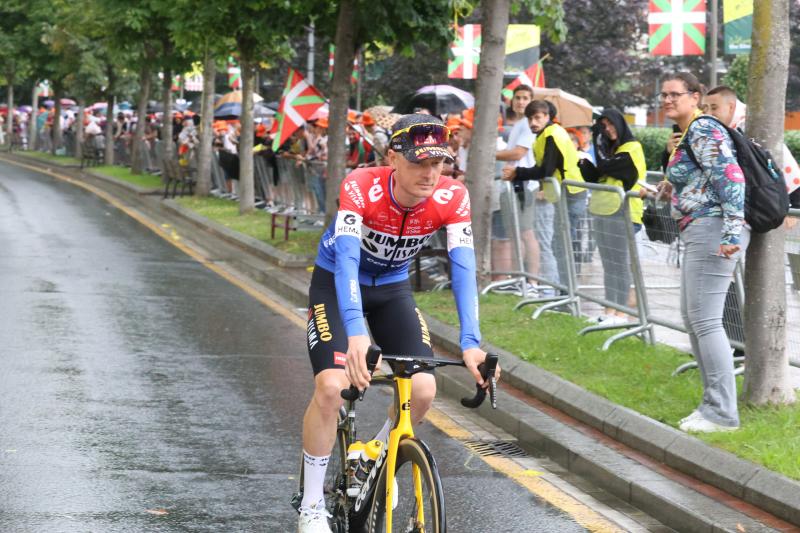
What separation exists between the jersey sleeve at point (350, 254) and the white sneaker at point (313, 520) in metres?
0.87

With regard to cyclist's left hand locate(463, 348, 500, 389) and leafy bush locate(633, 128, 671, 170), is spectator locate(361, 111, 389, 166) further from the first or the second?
cyclist's left hand locate(463, 348, 500, 389)

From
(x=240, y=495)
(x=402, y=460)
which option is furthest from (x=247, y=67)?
(x=402, y=460)

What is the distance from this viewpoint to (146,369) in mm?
9984

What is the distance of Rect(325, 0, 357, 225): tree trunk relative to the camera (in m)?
17.9

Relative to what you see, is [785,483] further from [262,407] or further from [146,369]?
[146,369]

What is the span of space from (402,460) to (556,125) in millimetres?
7767

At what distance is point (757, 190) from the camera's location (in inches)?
296

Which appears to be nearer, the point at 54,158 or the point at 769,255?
the point at 769,255

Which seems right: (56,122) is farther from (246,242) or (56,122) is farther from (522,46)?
(246,242)

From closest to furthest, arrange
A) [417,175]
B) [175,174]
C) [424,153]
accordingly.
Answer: [424,153] → [417,175] → [175,174]

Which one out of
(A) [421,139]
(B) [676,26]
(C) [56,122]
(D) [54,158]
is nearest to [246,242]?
(B) [676,26]

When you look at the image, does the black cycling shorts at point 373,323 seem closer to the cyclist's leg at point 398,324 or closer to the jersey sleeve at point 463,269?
the cyclist's leg at point 398,324

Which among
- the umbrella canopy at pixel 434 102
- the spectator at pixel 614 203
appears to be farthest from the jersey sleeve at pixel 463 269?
the umbrella canopy at pixel 434 102

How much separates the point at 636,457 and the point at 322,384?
101 inches
